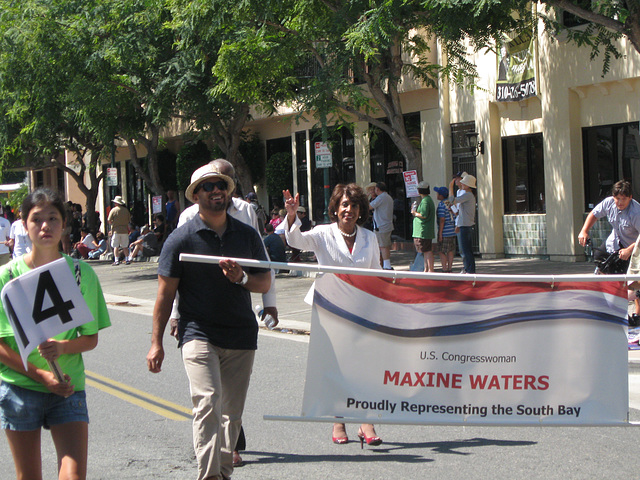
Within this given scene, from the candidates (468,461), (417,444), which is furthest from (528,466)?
(417,444)

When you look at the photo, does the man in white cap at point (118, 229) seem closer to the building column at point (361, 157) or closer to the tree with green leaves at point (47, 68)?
the tree with green leaves at point (47, 68)

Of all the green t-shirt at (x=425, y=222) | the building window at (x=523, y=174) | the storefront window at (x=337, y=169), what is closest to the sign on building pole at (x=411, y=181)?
the green t-shirt at (x=425, y=222)

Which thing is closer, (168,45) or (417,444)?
(417,444)

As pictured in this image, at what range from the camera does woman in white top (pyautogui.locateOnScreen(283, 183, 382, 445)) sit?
20.5 feet

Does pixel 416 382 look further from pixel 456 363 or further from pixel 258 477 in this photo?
pixel 258 477

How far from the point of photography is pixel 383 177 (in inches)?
999

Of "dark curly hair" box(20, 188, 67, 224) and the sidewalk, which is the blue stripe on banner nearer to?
"dark curly hair" box(20, 188, 67, 224)

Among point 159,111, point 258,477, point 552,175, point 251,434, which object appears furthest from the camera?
point 159,111

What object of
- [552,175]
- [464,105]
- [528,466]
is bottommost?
[528,466]

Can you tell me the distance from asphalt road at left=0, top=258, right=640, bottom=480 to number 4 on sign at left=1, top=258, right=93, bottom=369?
221 centimetres

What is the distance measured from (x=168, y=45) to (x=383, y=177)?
7.47 meters

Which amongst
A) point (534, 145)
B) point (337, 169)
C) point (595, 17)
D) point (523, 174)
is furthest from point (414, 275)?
point (337, 169)

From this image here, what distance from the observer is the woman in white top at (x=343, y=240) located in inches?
246

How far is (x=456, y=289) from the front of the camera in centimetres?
496
